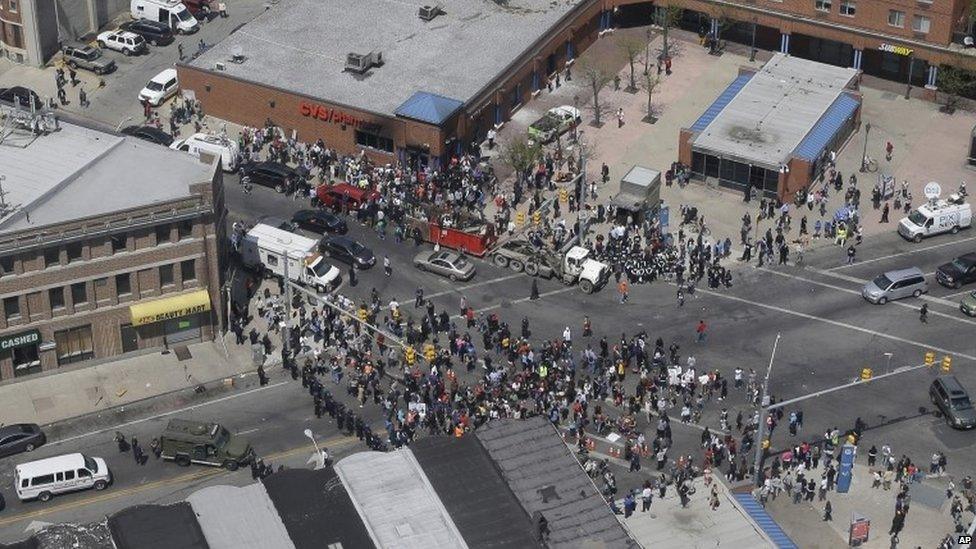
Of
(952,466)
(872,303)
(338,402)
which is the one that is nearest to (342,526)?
(338,402)

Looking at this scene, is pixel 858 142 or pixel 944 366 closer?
pixel 944 366

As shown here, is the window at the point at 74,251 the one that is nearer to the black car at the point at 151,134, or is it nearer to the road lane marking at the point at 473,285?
the road lane marking at the point at 473,285

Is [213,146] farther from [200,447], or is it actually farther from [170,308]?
[200,447]

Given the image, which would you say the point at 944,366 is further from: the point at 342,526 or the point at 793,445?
the point at 342,526

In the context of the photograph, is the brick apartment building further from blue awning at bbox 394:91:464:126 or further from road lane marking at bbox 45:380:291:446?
blue awning at bbox 394:91:464:126

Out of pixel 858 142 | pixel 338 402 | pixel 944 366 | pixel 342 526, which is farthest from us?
pixel 858 142

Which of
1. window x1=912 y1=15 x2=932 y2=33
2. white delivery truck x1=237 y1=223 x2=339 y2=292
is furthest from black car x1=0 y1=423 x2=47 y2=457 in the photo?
window x1=912 y1=15 x2=932 y2=33

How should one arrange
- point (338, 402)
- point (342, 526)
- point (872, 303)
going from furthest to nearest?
point (872, 303), point (338, 402), point (342, 526)

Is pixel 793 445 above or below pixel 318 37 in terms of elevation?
below

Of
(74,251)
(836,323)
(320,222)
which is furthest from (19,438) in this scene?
(836,323)
